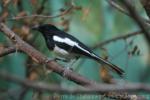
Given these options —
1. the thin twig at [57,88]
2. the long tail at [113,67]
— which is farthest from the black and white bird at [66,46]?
the thin twig at [57,88]

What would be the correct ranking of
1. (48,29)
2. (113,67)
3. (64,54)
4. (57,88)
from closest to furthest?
(57,88) → (113,67) → (64,54) → (48,29)

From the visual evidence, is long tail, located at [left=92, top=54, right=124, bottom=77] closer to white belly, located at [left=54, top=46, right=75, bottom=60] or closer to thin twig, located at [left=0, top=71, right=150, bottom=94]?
white belly, located at [left=54, top=46, right=75, bottom=60]

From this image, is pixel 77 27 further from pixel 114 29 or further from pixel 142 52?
pixel 142 52

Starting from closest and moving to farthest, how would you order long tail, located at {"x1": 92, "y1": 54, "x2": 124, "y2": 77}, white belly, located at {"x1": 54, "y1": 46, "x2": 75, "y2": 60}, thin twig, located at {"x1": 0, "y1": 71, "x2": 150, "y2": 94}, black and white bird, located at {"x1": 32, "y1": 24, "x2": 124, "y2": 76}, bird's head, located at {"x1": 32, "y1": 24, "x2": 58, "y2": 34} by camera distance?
1. thin twig, located at {"x1": 0, "y1": 71, "x2": 150, "y2": 94}
2. long tail, located at {"x1": 92, "y1": 54, "x2": 124, "y2": 77}
3. black and white bird, located at {"x1": 32, "y1": 24, "x2": 124, "y2": 76}
4. white belly, located at {"x1": 54, "y1": 46, "x2": 75, "y2": 60}
5. bird's head, located at {"x1": 32, "y1": 24, "x2": 58, "y2": 34}

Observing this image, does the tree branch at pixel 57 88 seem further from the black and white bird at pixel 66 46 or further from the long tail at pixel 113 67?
the black and white bird at pixel 66 46

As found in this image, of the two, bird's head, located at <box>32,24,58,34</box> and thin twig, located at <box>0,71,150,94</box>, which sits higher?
bird's head, located at <box>32,24,58,34</box>

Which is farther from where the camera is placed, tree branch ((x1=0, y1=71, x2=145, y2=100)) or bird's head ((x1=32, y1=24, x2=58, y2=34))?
bird's head ((x1=32, y1=24, x2=58, y2=34))

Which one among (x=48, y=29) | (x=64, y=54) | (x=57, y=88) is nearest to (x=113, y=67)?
(x=64, y=54)

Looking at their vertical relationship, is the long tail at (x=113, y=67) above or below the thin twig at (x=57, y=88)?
above

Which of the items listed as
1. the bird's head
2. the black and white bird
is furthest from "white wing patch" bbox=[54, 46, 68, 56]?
the bird's head

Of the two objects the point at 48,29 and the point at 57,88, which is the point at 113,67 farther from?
the point at 57,88

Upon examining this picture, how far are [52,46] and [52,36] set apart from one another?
10cm

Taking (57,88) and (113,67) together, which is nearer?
(57,88)

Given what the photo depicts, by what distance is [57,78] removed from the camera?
4.24 metres
